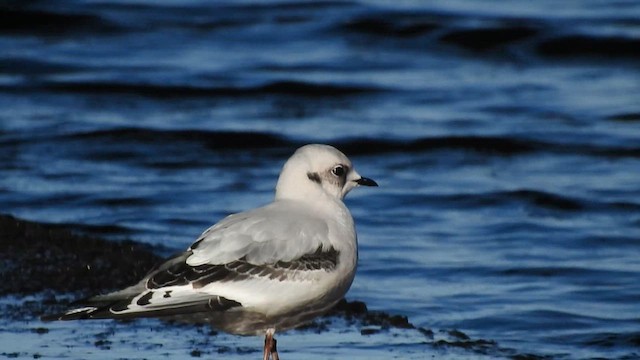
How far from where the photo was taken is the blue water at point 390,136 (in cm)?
839

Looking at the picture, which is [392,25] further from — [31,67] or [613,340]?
[613,340]

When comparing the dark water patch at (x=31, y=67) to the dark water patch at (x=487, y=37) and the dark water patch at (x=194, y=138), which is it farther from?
the dark water patch at (x=487, y=37)

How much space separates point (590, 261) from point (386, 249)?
1216 mm

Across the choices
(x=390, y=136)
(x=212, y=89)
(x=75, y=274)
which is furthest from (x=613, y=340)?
(x=212, y=89)

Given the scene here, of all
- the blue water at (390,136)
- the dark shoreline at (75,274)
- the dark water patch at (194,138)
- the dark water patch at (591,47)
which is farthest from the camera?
the dark water patch at (591,47)

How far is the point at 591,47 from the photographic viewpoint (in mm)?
15180

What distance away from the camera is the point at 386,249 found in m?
9.22

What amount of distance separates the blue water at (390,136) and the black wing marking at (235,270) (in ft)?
3.57

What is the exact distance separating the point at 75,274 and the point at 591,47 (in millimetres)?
8317

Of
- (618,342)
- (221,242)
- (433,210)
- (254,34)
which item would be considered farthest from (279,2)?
(221,242)

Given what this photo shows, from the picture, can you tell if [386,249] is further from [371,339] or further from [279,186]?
[279,186]

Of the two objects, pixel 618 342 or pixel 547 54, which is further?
pixel 547 54

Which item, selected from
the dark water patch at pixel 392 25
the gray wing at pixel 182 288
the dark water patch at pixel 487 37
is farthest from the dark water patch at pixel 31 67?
the gray wing at pixel 182 288

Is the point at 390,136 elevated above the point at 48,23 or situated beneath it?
situated beneath
